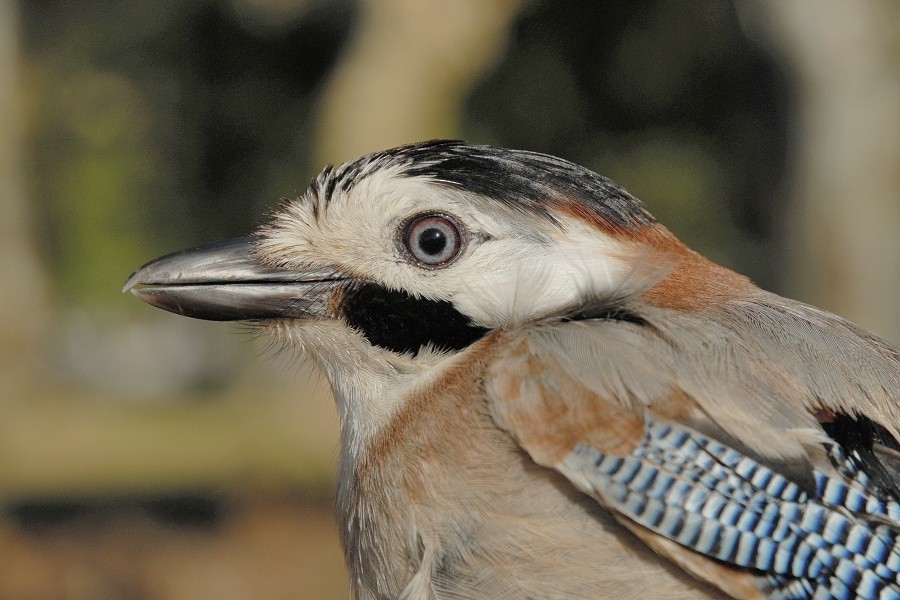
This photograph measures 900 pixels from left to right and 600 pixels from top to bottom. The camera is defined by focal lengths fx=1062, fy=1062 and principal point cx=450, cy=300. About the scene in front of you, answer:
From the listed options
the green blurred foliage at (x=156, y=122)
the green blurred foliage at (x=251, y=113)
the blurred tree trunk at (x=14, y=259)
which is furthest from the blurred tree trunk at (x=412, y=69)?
the green blurred foliage at (x=156, y=122)

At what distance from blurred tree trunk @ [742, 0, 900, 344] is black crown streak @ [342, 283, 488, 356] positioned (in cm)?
817

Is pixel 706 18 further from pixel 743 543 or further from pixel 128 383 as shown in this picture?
pixel 743 543

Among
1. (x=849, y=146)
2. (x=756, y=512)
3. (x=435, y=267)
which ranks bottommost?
(x=756, y=512)

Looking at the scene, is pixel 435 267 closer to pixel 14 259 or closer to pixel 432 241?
pixel 432 241

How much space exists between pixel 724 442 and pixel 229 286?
5.87ft

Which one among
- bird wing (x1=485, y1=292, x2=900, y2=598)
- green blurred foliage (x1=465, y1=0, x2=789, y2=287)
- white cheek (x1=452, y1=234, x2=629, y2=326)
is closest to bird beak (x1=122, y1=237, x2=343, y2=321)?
white cheek (x1=452, y1=234, x2=629, y2=326)

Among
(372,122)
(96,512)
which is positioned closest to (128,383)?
(96,512)

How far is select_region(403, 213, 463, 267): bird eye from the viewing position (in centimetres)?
373

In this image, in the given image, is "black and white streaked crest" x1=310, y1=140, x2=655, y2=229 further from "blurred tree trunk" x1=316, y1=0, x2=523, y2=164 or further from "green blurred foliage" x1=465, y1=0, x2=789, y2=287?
"green blurred foliage" x1=465, y1=0, x2=789, y2=287

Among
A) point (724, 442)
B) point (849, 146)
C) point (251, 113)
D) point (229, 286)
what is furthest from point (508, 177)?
point (251, 113)

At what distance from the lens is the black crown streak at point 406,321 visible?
3713mm

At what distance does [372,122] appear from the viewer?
13.1 m

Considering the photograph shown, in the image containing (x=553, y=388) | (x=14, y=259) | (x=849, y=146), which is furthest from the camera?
(x=14, y=259)

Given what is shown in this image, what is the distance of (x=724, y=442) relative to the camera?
3250 mm
